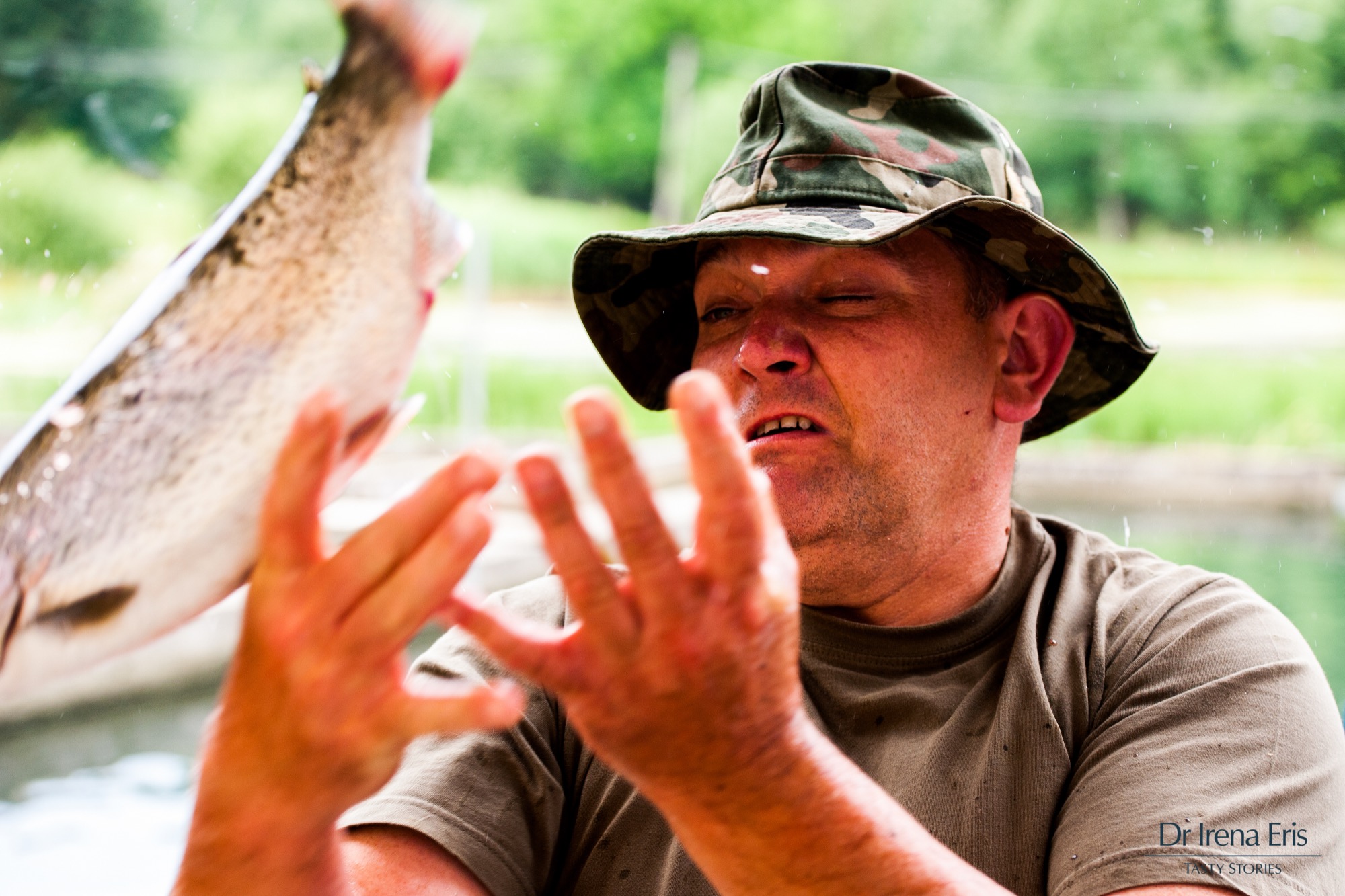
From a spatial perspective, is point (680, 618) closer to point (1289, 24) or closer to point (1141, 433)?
point (1289, 24)

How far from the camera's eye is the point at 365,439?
20.5 inches

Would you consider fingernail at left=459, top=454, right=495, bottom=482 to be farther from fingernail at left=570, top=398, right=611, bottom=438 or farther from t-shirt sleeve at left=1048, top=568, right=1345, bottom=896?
t-shirt sleeve at left=1048, top=568, right=1345, bottom=896

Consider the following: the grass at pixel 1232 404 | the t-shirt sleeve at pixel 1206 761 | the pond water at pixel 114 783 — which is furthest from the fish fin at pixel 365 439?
the grass at pixel 1232 404

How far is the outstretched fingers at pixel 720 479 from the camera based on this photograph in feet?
1.64

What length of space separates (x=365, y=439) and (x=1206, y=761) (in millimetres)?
767

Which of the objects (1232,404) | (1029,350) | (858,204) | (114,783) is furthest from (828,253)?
(1232,404)

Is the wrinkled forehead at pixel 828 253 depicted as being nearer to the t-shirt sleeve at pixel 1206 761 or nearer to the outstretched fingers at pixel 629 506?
the t-shirt sleeve at pixel 1206 761

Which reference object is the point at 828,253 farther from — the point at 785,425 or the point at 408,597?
the point at 408,597

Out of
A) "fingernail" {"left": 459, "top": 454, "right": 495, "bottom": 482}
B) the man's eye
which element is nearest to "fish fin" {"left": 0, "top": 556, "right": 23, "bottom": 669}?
"fingernail" {"left": 459, "top": 454, "right": 495, "bottom": 482}

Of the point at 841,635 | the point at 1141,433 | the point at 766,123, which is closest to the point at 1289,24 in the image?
the point at 766,123

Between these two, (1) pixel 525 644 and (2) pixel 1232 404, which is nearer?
(1) pixel 525 644

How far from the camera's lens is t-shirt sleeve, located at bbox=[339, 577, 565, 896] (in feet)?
3.14

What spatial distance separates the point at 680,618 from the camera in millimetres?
518

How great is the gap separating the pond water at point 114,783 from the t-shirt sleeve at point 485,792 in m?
0.20
